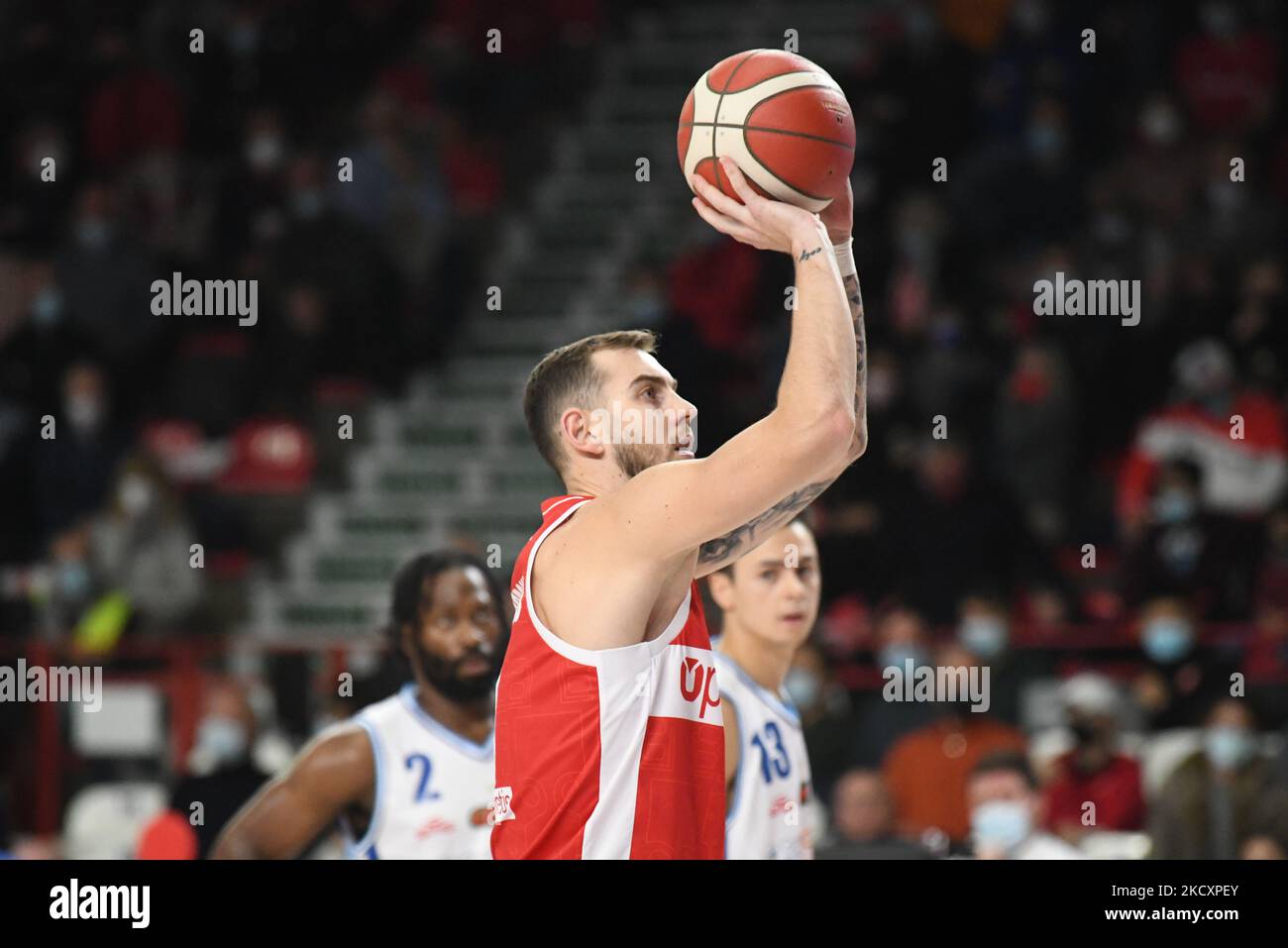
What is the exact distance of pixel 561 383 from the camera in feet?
12.5

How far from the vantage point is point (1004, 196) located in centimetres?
1162

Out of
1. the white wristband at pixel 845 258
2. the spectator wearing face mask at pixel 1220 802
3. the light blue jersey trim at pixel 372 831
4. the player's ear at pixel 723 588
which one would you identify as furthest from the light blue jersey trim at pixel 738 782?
the spectator wearing face mask at pixel 1220 802

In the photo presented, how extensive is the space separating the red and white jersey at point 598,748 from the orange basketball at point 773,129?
811mm

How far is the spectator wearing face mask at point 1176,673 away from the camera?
8695mm

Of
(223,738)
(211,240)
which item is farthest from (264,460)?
(223,738)

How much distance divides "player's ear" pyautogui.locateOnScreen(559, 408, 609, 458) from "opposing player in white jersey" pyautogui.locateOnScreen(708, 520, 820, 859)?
121 centimetres

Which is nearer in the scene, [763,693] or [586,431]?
[586,431]

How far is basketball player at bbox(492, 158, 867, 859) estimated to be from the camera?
334 centimetres

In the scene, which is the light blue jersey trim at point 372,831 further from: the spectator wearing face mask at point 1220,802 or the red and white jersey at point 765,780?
the spectator wearing face mask at point 1220,802

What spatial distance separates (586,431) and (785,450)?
23.8 inches

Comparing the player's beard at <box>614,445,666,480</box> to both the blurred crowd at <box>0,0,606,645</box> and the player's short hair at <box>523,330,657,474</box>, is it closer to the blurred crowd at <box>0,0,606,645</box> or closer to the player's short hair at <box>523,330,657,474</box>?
the player's short hair at <box>523,330,657,474</box>

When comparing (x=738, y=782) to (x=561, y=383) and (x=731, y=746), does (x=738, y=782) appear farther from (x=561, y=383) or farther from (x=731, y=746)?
(x=561, y=383)

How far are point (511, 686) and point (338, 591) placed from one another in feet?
26.6
